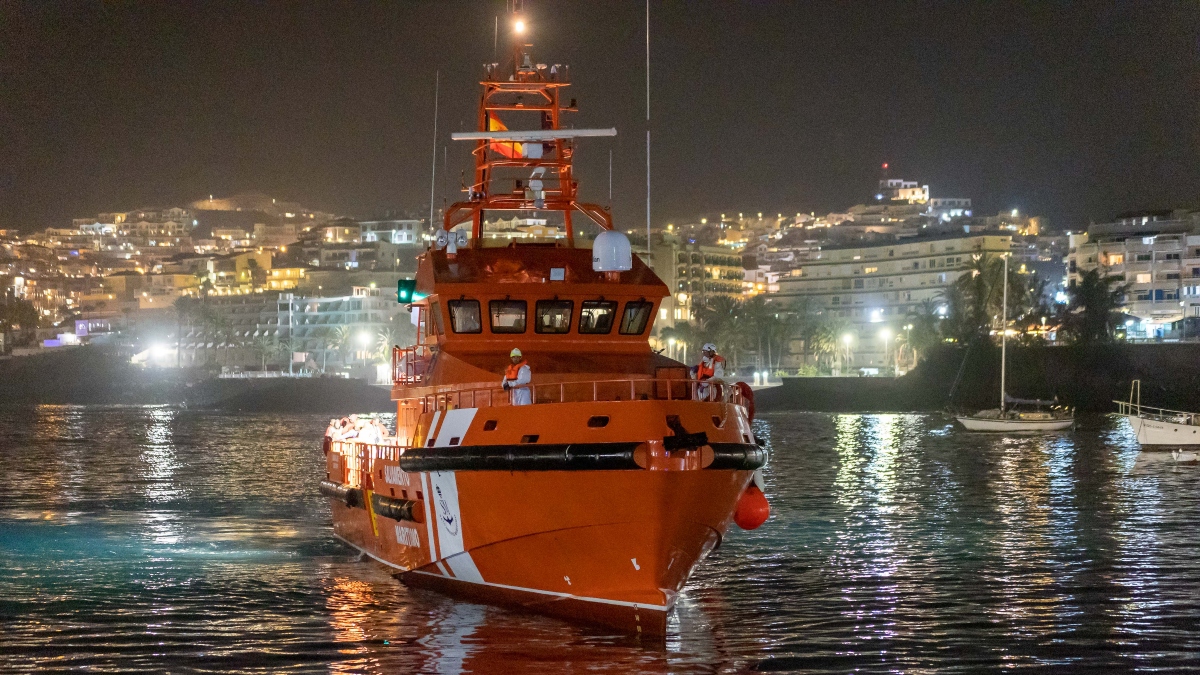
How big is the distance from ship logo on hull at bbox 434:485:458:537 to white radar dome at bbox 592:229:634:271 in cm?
471

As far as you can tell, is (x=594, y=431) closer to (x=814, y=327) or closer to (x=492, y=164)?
(x=492, y=164)

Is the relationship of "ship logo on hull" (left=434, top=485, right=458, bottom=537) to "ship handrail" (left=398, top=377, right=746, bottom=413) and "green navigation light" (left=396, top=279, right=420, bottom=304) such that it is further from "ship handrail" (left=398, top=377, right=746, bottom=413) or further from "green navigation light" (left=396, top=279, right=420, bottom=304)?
"green navigation light" (left=396, top=279, right=420, bottom=304)

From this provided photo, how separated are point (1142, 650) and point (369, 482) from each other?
1381 cm

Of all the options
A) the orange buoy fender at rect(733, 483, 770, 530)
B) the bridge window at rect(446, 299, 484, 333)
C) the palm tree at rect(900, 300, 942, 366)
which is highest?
the palm tree at rect(900, 300, 942, 366)

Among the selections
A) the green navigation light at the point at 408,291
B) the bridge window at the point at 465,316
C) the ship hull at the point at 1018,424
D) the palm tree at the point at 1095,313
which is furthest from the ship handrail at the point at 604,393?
the palm tree at the point at 1095,313

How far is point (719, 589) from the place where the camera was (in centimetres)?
2392

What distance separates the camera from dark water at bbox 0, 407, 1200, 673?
61.4 feet

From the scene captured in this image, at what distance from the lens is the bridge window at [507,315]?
22.6m

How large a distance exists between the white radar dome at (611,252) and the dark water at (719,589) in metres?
5.93

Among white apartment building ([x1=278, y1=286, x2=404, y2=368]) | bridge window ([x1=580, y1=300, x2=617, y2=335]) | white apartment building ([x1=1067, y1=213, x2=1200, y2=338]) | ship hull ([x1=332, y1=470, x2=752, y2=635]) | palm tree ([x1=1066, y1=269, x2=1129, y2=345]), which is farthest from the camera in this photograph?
white apartment building ([x1=278, y1=286, x2=404, y2=368])

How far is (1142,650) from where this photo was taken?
63.2 feet

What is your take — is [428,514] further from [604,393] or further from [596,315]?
[596,315]

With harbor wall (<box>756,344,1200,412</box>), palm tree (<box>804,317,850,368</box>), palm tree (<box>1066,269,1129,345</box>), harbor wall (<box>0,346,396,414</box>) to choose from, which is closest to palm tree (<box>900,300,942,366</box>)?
harbor wall (<box>756,344,1200,412</box>)

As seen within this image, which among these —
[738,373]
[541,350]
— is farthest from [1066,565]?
[738,373]
